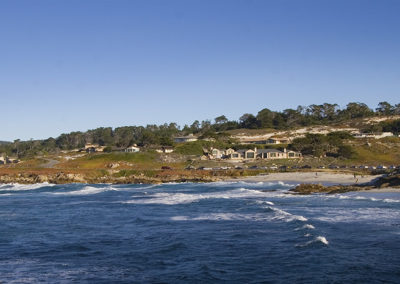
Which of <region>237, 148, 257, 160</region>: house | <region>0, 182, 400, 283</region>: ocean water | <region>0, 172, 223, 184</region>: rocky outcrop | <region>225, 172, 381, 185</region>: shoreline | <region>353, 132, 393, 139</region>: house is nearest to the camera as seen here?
<region>0, 182, 400, 283</region>: ocean water

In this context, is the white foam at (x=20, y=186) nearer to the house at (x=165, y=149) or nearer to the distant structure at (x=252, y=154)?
the house at (x=165, y=149)

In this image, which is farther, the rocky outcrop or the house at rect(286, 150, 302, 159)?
the house at rect(286, 150, 302, 159)

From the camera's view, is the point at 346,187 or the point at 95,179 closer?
the point at 346,187

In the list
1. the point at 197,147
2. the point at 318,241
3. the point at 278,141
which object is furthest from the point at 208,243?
the point at 278,141

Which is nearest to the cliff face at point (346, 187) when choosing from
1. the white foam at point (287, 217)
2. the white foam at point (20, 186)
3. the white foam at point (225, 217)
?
the white foam at point (287, 217)

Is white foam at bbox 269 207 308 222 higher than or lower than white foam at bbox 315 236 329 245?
lower

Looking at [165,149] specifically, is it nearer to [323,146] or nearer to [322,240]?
[323,146]

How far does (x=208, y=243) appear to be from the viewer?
25328 millimetres

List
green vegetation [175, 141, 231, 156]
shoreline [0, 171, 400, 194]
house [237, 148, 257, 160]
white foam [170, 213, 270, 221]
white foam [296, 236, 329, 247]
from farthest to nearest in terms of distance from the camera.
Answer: green vegetation [175, 141, 231, 156] < house [237, 148, 257, 160] < shoreline [0, 171, 400, 194] < white foam [170, 213, 270, 221] < white foam [296, 236, 329, 247]

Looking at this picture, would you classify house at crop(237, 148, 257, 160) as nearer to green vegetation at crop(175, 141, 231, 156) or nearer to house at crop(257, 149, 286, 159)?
house at crop(257, 149, 286, 159)

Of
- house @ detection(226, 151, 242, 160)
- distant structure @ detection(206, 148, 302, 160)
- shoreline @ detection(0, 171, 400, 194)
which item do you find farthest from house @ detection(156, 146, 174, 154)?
shoreline @ detection(0, 171, 400, 194)

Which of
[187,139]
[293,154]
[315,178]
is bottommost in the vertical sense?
[315,178]

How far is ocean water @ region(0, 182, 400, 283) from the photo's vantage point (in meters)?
19.2

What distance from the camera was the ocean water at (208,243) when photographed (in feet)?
63.0
